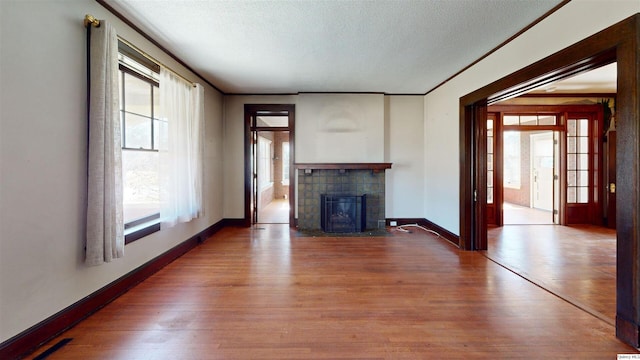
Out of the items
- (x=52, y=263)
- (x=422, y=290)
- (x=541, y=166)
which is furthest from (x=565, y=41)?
(x=541, y=166)

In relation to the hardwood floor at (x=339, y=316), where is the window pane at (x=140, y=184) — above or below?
above

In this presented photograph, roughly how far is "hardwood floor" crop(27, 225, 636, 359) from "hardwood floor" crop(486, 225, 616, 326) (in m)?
0.19

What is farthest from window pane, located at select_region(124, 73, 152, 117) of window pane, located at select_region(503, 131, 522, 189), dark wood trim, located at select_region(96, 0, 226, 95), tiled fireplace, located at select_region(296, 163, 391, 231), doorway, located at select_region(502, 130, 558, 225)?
window pane, located at select_region(503, 131, 522, 189)

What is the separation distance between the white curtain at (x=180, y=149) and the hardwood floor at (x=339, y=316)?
70 centimetres

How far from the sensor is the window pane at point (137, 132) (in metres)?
2.74

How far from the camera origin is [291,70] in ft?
12.7

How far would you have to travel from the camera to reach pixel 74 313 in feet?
6.59

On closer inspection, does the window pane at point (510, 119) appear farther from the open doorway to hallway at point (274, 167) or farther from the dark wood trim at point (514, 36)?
the open doorway to hallway at point (274, 167)

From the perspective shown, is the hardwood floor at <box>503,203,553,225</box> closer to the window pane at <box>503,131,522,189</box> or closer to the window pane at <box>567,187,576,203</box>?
the window pane at <box>567,187,576,203</box>

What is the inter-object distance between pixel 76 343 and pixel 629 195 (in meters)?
3.70

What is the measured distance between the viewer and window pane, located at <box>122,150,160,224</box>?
2744 mm

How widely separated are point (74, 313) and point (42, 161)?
1.11 metres

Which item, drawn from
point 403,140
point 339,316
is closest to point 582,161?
point 403,140

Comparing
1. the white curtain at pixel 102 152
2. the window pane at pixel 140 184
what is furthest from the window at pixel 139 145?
the white curtain at pixel 102 152
